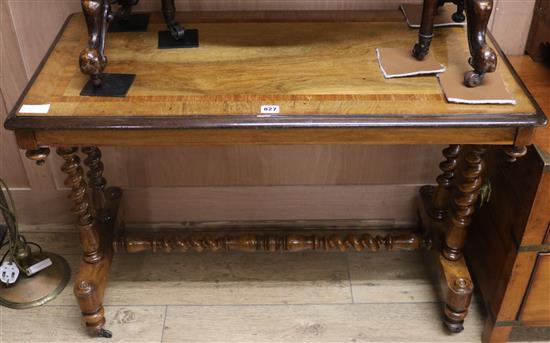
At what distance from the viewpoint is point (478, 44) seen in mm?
1429

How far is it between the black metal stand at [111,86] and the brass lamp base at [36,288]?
88 cm

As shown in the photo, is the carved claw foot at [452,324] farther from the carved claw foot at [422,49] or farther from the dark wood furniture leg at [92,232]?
the dark wood furniture leg at [92,232]

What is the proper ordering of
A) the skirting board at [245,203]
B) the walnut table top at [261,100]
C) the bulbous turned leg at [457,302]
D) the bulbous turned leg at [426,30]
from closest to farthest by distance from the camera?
the walnut table top at [261,100] < the bulbous turned leg at [426,30] < the bulbous turned leg at [457,302] < the skirting board at [245,203]

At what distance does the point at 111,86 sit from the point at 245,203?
877 mm

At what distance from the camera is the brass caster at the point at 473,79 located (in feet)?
4.69

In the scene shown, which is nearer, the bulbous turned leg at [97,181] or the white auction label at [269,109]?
the white auction label at [269,109]

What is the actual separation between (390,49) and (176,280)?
41.6 inches

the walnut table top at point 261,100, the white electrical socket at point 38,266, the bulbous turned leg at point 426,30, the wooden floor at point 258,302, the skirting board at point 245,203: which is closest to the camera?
the walnut table top at point 261,100

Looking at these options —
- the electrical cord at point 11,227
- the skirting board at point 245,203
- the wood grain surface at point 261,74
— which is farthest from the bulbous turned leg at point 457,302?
the electrical cord at point 11,227

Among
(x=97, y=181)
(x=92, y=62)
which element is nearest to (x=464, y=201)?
(x=92, y=62)

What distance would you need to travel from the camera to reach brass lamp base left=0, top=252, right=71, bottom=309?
201cm

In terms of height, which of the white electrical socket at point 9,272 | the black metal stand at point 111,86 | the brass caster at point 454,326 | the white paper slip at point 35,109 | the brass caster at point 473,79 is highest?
the brass caster at point 473,79

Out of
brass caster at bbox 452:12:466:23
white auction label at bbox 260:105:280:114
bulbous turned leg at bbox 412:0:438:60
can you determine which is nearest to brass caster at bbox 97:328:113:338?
white auction label at bbox 260:105:280:114

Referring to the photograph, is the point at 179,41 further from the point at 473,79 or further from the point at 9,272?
the point at 9,272
